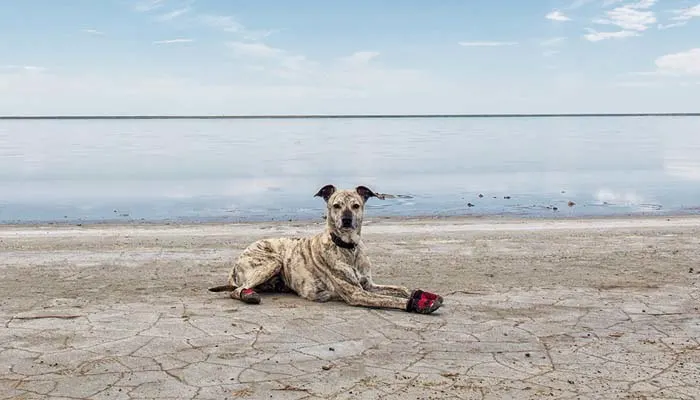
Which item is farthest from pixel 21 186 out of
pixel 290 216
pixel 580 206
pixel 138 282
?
pixel 138 282

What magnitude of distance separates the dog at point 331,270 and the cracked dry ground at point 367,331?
0.66ft

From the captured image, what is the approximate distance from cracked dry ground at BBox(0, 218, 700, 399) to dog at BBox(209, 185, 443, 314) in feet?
0.66

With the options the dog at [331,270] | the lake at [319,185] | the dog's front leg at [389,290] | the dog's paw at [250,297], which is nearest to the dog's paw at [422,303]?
the dog at [331,270]

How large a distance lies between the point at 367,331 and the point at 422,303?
2.84 feet

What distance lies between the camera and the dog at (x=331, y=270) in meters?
8.77

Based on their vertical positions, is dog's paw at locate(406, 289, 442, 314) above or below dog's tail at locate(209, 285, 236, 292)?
above

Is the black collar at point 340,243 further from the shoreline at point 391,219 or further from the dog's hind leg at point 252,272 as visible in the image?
the shoreline at point 391,219

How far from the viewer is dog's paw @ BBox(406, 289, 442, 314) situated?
27.7 feet

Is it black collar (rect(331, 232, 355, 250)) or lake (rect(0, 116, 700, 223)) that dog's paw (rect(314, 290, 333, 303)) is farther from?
lake (rect(0, 116, 700, 223))

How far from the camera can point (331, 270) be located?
29.7 feet

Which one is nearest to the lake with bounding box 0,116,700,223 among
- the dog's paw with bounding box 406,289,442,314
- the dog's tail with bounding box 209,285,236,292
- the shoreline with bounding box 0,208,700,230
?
the shoreline with bounding box 0,208,700,230

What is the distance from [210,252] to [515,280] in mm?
5090

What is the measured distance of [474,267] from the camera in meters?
11.8

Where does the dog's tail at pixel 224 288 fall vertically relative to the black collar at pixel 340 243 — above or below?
below
